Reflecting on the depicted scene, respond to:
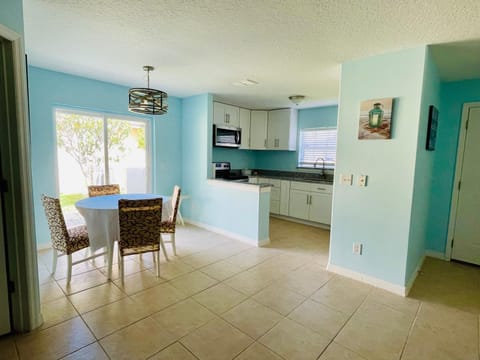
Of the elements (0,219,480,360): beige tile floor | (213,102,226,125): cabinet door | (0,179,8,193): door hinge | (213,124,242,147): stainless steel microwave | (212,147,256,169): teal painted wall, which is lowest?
(0,219,480,360): beige tile floor

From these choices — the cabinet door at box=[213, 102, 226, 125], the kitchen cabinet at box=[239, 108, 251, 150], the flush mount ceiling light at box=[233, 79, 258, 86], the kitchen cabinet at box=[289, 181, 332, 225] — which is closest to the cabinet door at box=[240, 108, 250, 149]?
the kitchen cabinet at box=[239, 108, 251, 150]

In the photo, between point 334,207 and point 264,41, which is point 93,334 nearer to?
point 334,207

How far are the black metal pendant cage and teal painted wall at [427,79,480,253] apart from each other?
3690mm

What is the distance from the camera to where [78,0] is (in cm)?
174

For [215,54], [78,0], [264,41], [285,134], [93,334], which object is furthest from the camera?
[285,134]

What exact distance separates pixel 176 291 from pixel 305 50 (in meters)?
2.73

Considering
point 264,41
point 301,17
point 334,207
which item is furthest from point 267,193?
point 301,17

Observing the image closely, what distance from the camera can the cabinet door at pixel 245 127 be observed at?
5.57 metres

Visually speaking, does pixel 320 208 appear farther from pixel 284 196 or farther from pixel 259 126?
pixel 259 126

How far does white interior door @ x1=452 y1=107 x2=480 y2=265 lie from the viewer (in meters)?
3.26

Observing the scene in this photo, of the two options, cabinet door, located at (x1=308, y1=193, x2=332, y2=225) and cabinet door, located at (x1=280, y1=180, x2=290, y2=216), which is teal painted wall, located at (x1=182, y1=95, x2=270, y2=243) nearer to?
Answer: cabinet door, located at (x1=308, y1=193, x2=332, y2=225)

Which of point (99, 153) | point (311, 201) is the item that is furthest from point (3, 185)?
point (311, 201)

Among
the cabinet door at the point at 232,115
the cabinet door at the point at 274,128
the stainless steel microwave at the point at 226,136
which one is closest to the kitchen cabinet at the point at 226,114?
the cabinet door at the point at 232,115

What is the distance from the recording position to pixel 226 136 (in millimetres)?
5000
